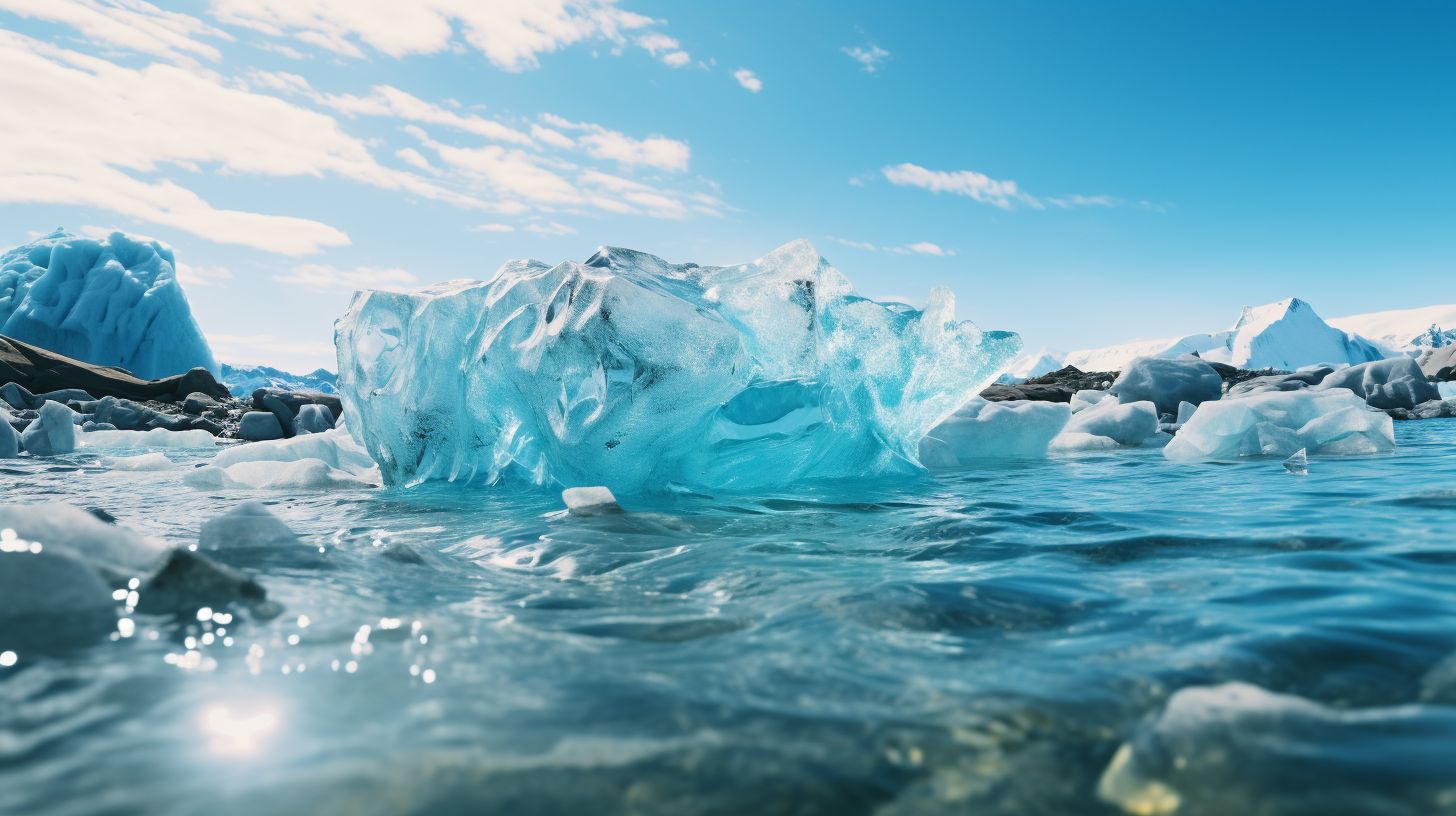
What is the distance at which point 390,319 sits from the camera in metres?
6.42

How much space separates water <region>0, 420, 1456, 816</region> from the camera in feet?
3.27

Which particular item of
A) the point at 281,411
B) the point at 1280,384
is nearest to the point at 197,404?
the point at 281,411

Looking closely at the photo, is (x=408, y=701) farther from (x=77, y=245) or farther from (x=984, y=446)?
(x=77, y=245)

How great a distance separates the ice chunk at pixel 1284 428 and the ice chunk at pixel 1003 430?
1335 mm

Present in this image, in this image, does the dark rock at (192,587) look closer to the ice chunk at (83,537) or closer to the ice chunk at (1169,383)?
the ice chunk at (83,537)

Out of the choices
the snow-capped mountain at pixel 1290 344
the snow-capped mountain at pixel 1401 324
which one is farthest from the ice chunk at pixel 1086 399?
the snow-capped mountain at pixel 1401 324

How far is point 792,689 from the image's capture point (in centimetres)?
139

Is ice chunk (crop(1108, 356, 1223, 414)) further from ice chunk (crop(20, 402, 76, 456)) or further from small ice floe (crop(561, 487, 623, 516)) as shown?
ice chunk (crop(20, 402, 76, 456))

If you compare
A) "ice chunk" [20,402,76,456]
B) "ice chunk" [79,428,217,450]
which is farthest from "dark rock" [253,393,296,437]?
"ice chunk" [20,402,76,456]

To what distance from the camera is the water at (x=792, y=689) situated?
3.27 ft

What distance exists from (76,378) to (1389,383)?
121 ft

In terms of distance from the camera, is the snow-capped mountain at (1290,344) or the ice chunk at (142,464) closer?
the ice chunk at (142,464)

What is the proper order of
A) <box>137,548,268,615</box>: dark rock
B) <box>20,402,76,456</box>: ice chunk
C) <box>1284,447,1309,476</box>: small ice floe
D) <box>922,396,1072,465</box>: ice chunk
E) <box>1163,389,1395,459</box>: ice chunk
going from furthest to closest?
<box>20,402,76,456</box>: ice chunk → <box>922,396,1072,465</box>: ice chunk → <box>1163,389,1395,459</box>: ice chunk → <box>1284,447,1309,476</box>: small ice floe → <box>137,548,268,615</box>: dark rock

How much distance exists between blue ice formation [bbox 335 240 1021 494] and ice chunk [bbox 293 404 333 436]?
10.4 meters
